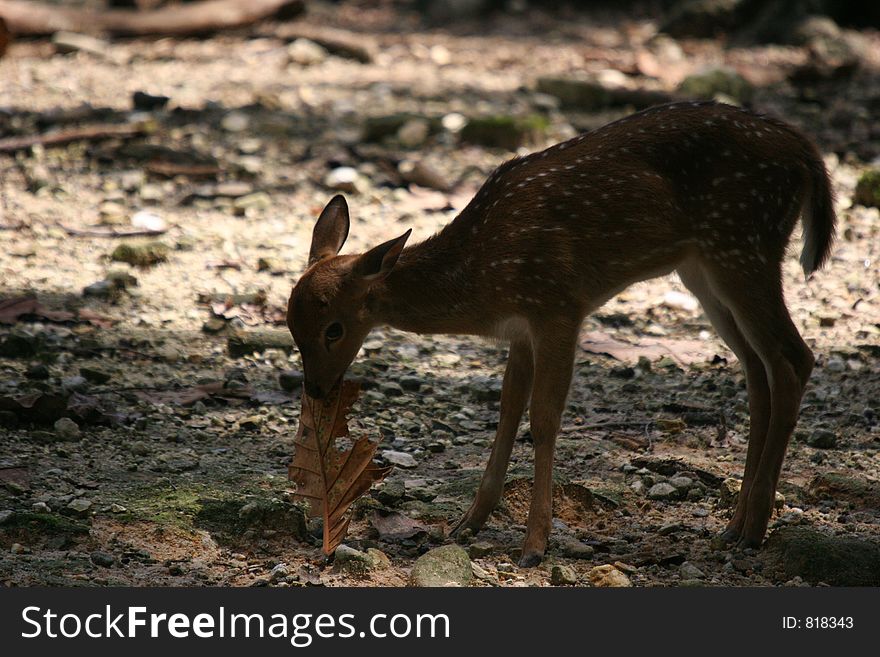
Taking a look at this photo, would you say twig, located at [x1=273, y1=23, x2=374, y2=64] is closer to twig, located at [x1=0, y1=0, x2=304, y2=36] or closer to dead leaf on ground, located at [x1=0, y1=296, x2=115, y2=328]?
twig, located at [x1=0, y1=0, x2=304, y2=36]

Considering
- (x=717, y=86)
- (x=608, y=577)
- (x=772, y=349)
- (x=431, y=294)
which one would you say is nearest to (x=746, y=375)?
(x=772, y=349)

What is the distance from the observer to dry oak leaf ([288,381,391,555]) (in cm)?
559

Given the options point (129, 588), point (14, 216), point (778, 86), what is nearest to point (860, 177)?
point (778, 86)

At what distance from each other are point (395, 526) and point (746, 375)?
1915mm

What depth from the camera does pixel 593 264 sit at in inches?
241

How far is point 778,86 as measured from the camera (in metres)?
14.0

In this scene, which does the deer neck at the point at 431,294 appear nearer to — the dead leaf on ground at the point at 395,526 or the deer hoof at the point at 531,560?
the dead leaf on ground at the point at 395,526

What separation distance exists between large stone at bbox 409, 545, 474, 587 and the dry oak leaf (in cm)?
41

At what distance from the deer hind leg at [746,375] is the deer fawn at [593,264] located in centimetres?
1

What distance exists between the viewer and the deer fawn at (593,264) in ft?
19.5

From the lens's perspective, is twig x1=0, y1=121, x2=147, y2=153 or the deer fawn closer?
the deer fawn

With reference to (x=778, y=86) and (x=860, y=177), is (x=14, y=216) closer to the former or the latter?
(x=860, y=177)

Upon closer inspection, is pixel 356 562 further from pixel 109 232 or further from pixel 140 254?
pixel 109 232

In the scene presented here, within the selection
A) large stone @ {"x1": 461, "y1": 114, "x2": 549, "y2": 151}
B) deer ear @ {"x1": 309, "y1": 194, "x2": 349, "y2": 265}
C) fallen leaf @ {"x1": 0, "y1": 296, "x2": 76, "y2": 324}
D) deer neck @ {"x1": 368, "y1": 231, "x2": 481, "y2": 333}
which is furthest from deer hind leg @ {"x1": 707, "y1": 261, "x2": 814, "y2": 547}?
large stone @ {"x1": 461, "y1": 114, "x2": 549, "y2": 151}
